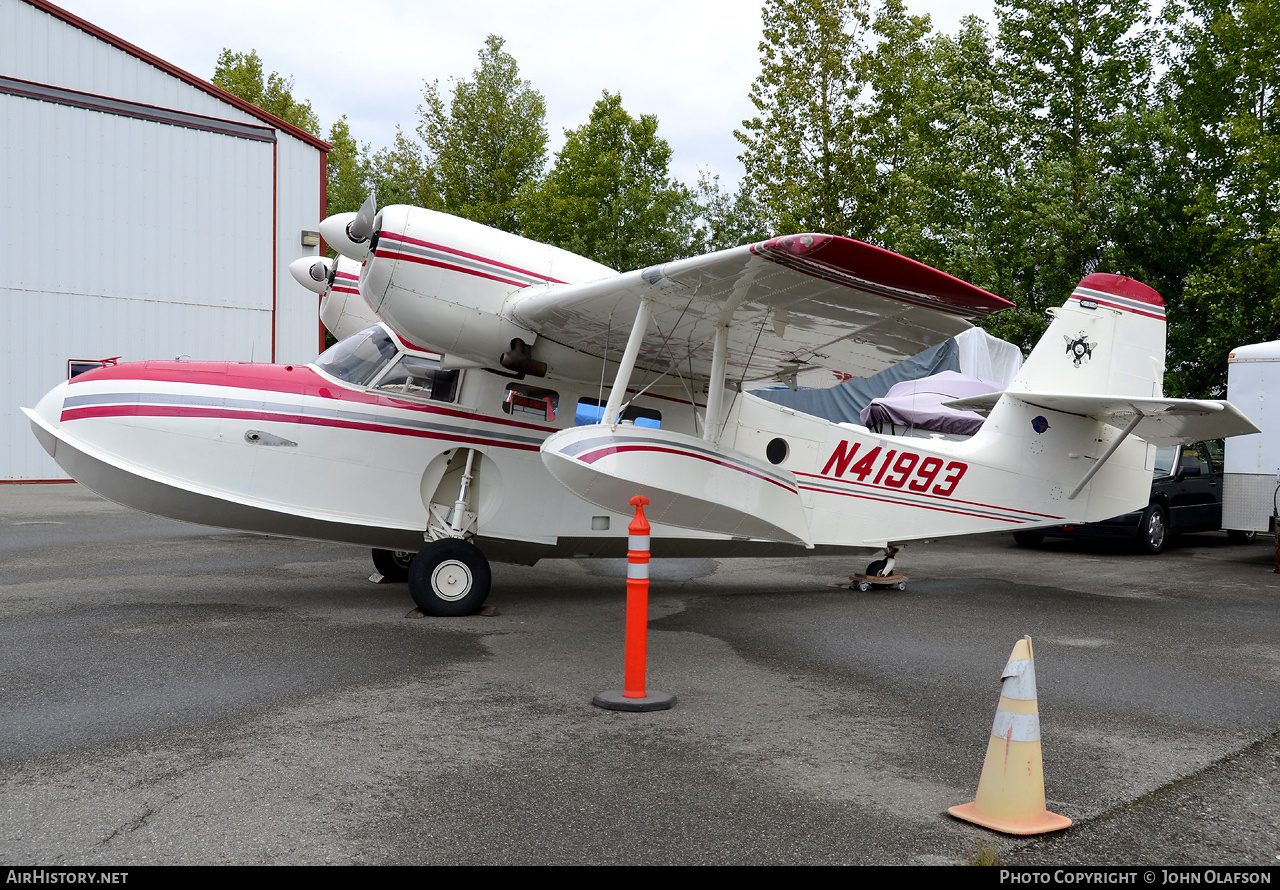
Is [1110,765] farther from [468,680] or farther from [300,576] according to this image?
[300,576]

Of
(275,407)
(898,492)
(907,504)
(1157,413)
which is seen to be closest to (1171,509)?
(1157,413)

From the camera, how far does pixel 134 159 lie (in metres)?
19.9

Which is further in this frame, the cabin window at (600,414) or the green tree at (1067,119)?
the green tree at (1067,119)

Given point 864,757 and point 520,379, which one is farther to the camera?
point 520,379

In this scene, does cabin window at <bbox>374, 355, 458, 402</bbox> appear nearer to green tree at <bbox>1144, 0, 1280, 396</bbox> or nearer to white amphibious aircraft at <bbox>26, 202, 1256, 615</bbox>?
white amphibious aircraft at <bbox>26, 202, 1256, 615</bbox>

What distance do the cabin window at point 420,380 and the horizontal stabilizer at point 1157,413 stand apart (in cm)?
576

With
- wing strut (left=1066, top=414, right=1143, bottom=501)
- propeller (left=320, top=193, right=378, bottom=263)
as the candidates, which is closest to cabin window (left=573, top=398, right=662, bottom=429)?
propeller (left=320, top=193, right=378, bottom=263)

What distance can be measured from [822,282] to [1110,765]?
313cm

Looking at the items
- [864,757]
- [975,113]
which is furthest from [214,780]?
[975,113]

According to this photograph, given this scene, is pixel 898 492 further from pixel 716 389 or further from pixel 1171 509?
pixel 1171 509

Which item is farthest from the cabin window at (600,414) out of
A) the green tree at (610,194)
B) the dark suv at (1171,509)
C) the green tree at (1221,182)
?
the green tree at (610,194)

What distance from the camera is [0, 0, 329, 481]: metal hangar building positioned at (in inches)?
738

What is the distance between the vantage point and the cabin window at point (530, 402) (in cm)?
789

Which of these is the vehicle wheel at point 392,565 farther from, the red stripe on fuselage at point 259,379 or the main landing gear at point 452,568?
the red stripe on fuselage at point 259,379
